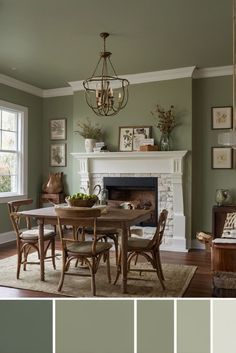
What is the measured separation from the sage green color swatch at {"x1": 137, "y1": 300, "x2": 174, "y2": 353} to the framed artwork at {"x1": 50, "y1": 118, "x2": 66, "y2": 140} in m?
4.90

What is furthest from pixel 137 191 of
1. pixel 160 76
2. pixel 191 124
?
pixel 160 76

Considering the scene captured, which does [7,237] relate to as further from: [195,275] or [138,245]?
[195,275]

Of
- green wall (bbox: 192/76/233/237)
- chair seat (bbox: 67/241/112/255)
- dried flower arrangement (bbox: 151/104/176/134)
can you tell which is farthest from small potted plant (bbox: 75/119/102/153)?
chair seat (bbox: 67/241/112/255)

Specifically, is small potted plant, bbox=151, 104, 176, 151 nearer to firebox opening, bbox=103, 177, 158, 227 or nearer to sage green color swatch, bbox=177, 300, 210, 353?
firebox opening, bbox=103, 177, 158, 227

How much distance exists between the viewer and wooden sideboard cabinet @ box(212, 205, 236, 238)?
15.7 feet

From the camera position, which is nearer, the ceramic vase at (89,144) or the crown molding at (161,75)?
the crown molding at (161,75)

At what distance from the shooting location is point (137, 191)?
5.69m

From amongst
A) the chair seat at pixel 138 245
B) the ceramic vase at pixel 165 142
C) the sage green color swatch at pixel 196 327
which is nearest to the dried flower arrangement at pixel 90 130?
the ceramic vase at pixel 165 142

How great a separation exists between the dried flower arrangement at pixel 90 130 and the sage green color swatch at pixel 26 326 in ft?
13.2

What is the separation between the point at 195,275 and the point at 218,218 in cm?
121

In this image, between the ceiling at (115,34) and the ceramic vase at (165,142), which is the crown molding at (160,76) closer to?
the ceiling at (115,34)

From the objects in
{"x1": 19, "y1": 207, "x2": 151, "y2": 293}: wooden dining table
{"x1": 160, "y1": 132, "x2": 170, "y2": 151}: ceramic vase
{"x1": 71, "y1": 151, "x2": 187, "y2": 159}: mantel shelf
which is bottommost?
{"x1": 19, "y1": 207, "x2": 151, "y2": 293}: wooden dining table

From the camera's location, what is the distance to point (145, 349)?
1843 mm

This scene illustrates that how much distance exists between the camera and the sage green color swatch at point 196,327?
1.81 metres
